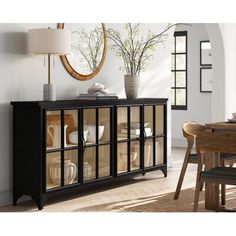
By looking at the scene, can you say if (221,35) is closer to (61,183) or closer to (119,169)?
(119,169)

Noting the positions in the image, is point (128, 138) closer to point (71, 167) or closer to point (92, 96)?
point (92, 96)

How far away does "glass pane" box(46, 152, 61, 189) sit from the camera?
448 centimetres

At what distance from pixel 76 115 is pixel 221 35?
392 cm

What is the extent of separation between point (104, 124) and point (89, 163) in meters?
0.48

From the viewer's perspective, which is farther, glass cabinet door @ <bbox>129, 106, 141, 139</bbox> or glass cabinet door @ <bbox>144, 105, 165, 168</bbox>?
glass cabinet door @ <bbox>144, 105, 165, 168</bbox>

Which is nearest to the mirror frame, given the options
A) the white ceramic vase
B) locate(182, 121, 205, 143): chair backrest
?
the white ceramic vase

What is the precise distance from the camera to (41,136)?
4.33m

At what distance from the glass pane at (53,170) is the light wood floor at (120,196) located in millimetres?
211

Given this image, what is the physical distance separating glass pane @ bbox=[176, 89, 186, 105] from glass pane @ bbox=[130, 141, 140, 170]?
430 cm

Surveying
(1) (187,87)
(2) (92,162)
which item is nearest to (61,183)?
(2) (92,162)

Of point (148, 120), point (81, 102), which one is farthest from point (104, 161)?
point (148, 120)

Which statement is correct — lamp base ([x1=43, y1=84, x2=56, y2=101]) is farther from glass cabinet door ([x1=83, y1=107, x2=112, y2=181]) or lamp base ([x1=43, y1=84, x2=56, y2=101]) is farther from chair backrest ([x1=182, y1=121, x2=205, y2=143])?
chair backrest ([x1=182, y1=121, x2=205, y2=143])

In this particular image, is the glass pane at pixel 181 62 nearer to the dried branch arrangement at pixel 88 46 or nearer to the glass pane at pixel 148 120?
the glass pane at pixel 148 120
